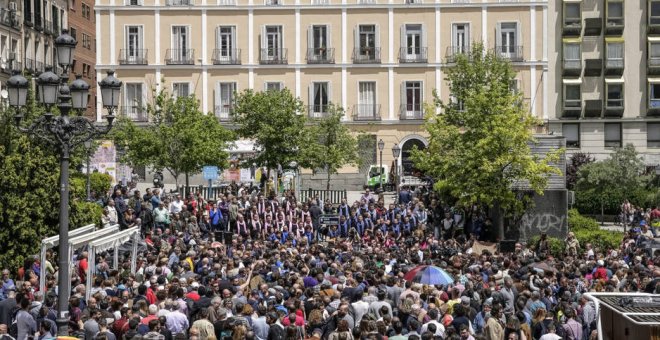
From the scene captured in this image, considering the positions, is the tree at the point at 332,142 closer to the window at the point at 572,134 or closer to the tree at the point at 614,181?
the tree at the point at 614,181

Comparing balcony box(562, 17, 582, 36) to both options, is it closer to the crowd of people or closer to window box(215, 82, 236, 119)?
window box(215, 82, 236, 119)

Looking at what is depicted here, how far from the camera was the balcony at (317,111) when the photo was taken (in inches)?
2506

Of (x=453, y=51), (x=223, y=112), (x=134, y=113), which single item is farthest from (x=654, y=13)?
(x=134, y=113)

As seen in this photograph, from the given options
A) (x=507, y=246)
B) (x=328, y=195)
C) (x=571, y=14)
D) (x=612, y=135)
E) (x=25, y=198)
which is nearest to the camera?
(x=25, y=198)

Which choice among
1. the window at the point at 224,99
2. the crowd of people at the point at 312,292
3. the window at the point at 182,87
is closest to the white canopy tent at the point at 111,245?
the crowd of people at the point at 312,292

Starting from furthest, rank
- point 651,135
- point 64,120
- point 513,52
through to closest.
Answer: point 651,135
point 513,52
point 64,120

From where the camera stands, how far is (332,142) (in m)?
60.6

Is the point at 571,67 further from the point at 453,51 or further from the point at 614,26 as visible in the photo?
the point at 453,51

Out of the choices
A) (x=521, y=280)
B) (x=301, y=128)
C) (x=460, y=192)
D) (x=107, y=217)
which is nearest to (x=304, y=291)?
(x=521, y=280)

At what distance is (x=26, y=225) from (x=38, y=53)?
1664 inches

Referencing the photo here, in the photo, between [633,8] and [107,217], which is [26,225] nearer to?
[107,217]

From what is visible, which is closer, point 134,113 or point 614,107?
point 134,113

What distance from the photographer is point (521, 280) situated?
2244cm

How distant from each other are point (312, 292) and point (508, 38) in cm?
4556
